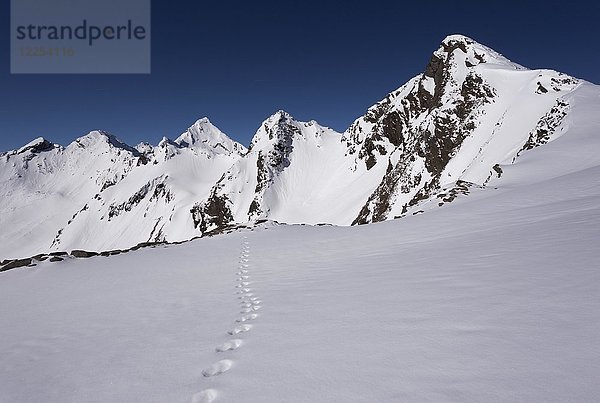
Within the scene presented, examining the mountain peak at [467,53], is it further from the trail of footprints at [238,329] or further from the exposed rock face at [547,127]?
the trail of footprints at [238,329]

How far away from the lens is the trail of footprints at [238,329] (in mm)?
3242

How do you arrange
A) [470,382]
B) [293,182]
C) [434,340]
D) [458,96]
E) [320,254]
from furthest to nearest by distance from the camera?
[293,182], [458,96], [320,254], [434,340], [470,382]

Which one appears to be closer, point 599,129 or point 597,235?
point 597,235

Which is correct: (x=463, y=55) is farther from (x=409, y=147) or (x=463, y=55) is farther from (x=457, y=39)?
(x=409, y=147)

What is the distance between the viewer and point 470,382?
2615 mm

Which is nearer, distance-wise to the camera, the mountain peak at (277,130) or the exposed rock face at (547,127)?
the exposed rock face at (547,127)

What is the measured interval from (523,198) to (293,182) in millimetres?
120043

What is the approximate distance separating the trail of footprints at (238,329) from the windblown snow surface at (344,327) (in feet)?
0.10

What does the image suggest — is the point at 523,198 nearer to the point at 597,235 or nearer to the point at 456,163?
the point at 597,235

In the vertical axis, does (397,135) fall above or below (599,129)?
above

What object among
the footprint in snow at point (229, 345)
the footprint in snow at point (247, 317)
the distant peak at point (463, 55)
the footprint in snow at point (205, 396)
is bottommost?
the footprint in snow at point (205, 396)

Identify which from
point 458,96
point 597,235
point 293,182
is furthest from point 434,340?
point 293,182

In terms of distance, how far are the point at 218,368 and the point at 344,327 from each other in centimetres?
166

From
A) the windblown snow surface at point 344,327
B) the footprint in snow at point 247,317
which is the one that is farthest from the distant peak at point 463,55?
the footprint in snow at point 247,317
